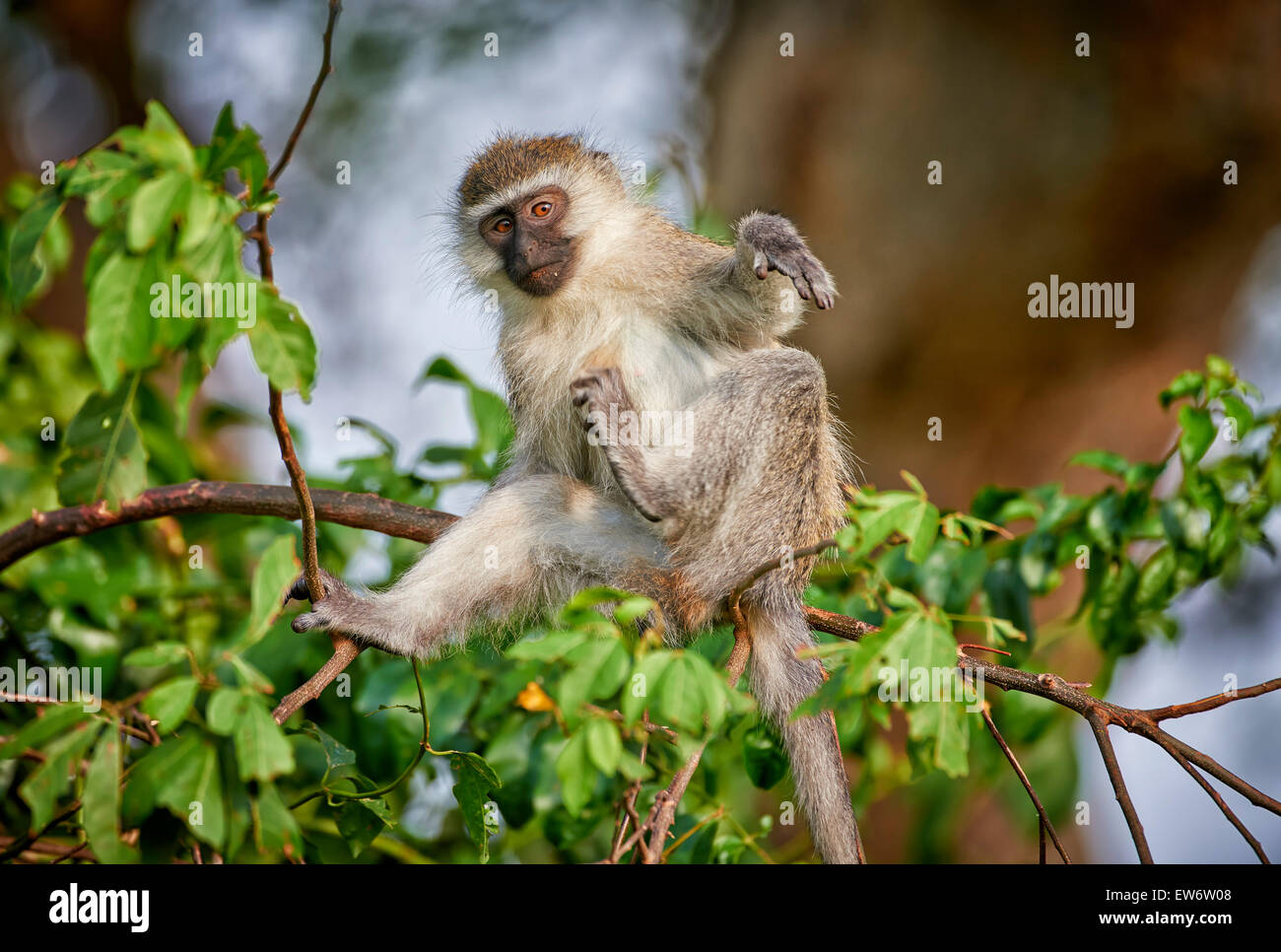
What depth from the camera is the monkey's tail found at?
3.56 meters

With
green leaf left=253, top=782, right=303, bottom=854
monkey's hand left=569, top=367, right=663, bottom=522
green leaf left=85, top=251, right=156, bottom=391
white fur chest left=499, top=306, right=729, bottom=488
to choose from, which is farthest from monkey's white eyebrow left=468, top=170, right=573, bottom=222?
green leaf left=253, top=782, right=303, bottom=854

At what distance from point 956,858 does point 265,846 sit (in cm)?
561

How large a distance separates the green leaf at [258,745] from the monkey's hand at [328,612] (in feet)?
6.14

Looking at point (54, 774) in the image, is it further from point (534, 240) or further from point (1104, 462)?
point (1104, 462)

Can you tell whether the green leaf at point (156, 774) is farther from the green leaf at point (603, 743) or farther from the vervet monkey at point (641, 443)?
the vervet monkey at point (641, 443)

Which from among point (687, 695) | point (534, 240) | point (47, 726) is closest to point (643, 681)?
point (687, 695)

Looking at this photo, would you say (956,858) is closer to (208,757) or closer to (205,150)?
(208,757)

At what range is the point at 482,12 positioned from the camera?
11008mm

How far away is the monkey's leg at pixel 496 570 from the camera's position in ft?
12.9

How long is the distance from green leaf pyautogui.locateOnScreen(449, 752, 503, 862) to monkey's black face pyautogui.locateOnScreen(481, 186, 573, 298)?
211 centimetres

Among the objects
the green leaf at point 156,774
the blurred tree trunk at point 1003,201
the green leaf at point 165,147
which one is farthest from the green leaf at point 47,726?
the blurred tree trunk at point 1003,201

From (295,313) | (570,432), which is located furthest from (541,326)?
(295,313)

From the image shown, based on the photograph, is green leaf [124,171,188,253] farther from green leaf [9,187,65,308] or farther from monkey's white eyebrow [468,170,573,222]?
monkey's white eyebrow [468,170,573,222]

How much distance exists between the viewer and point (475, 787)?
2902 mm
